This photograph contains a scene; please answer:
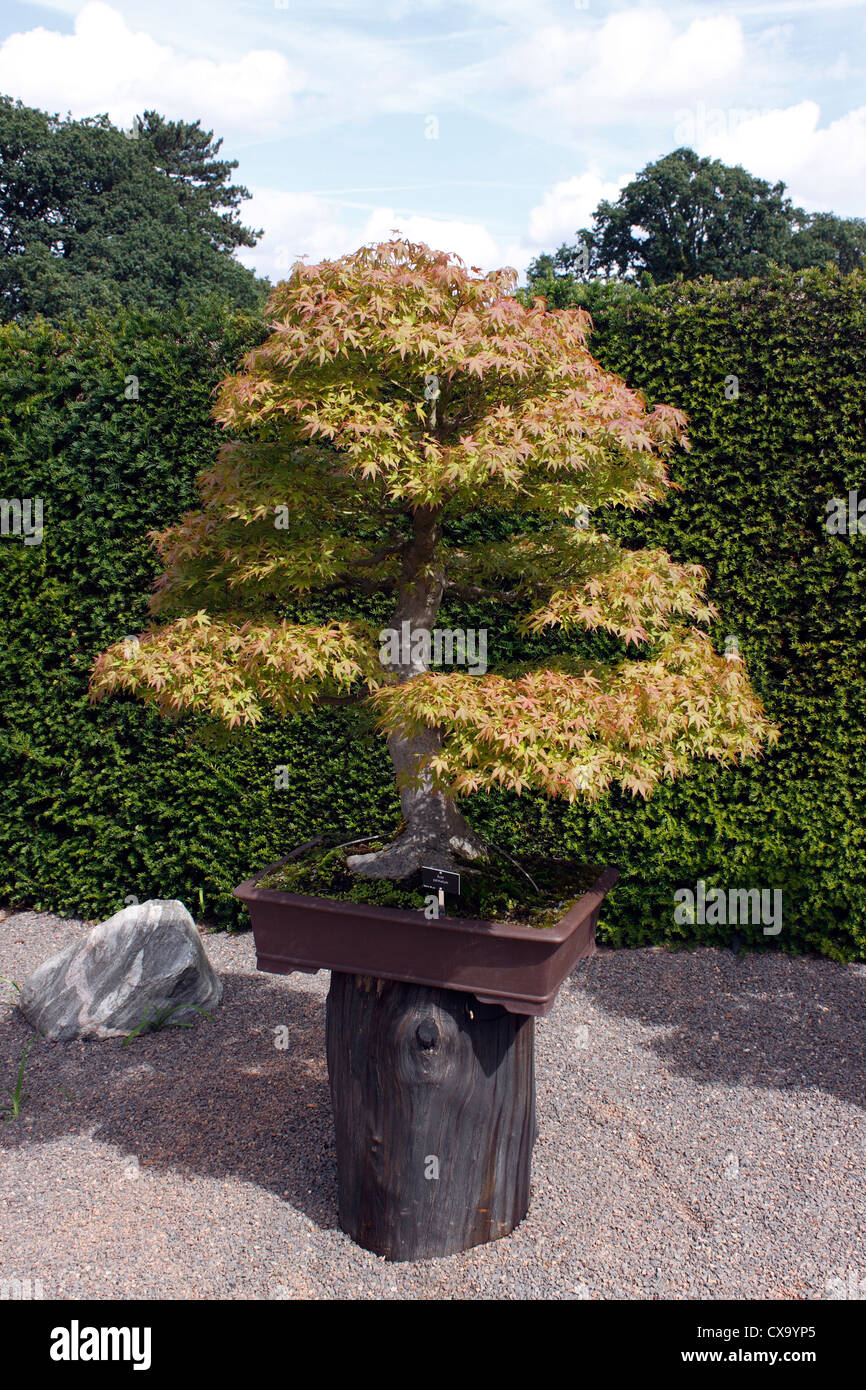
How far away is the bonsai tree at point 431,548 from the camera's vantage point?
2512mm

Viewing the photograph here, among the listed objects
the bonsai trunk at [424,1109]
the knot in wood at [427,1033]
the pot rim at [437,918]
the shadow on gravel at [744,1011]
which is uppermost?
the pot rim at [437,918]

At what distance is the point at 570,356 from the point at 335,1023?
7.26 feet

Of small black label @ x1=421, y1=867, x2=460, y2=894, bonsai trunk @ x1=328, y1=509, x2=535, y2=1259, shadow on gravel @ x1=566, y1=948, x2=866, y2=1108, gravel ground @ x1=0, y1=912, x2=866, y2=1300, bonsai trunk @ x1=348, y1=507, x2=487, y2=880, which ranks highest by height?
bonsai trunk @ x1=348, y1=507, x2=487, y2=880

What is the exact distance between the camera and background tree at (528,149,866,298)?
20.8 metres

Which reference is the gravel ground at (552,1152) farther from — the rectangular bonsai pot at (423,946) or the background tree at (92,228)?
the background tree at (92,228)

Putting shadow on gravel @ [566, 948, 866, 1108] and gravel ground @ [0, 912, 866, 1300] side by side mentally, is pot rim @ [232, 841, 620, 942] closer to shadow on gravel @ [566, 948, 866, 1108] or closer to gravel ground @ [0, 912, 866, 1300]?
gravel ground @ [0, 912, 866, 1300]

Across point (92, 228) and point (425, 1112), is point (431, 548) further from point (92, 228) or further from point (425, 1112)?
point (92, 228)

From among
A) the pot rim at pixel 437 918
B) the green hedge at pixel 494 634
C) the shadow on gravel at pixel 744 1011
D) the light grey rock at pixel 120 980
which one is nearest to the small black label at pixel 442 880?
the pot rim at pixel 437 918

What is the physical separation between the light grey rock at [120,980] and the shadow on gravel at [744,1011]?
2.00 meters

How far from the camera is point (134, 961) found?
451 centimetres

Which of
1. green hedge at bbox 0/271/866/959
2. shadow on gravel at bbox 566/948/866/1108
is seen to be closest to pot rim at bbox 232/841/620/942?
shadow on gravel at bbox 566/948/866/1108

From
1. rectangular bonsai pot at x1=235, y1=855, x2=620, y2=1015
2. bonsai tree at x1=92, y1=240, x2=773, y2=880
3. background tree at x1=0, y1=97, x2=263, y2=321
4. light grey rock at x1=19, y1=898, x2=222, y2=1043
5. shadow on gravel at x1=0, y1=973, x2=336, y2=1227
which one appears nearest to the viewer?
bonsai tree at x1=92, y1=240, x2=773, y2=880

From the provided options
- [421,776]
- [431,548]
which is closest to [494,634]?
[431,548]

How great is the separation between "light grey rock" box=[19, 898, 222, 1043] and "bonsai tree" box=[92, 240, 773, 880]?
1871 millimetres
